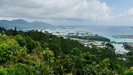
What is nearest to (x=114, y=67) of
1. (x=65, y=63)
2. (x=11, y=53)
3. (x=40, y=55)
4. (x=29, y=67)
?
(x=65, y=63)

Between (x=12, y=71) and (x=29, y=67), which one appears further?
(x=29, y=67)

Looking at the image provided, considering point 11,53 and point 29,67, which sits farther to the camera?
point 11,53

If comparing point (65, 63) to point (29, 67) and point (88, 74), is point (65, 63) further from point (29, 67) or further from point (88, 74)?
point (29, 67)

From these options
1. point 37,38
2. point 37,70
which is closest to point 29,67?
point 37,70

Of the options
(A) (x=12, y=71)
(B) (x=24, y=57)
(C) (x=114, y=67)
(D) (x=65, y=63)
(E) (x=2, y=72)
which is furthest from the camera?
(C) (x=114, y=67)

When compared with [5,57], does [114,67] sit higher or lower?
lower

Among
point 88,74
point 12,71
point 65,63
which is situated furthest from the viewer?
point 65,63

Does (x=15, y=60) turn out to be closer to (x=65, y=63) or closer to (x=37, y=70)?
(x=37, y=70)

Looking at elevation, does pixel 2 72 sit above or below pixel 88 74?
above

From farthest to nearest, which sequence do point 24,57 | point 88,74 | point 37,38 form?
point 37,38
point 24,57
point 88,74
